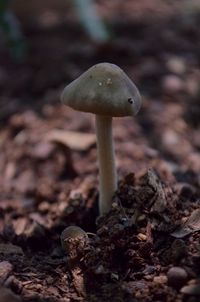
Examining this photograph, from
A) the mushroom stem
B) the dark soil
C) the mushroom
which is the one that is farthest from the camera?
the mushroom stem

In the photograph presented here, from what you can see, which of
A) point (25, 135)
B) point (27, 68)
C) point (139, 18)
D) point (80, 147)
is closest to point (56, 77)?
point (27, 68)

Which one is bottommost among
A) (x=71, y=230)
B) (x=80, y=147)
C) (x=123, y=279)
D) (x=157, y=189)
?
(x=123, y=279)

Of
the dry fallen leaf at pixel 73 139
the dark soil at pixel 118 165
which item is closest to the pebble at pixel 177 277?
the dark soil at pixel 118 165

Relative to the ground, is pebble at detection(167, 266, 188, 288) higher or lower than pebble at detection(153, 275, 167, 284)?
higher

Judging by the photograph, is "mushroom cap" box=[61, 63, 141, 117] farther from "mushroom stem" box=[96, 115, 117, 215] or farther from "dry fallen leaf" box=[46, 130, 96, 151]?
"dry fallen leaf" box=[46, 130, 96, 151]

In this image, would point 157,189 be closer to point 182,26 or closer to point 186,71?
point 186,71

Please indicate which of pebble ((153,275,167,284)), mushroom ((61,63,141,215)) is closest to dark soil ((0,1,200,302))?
pebble ((153,275,167,284))

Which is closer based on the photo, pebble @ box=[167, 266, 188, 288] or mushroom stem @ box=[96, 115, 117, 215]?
pebble @ box=[167, 266, 188, 288]
